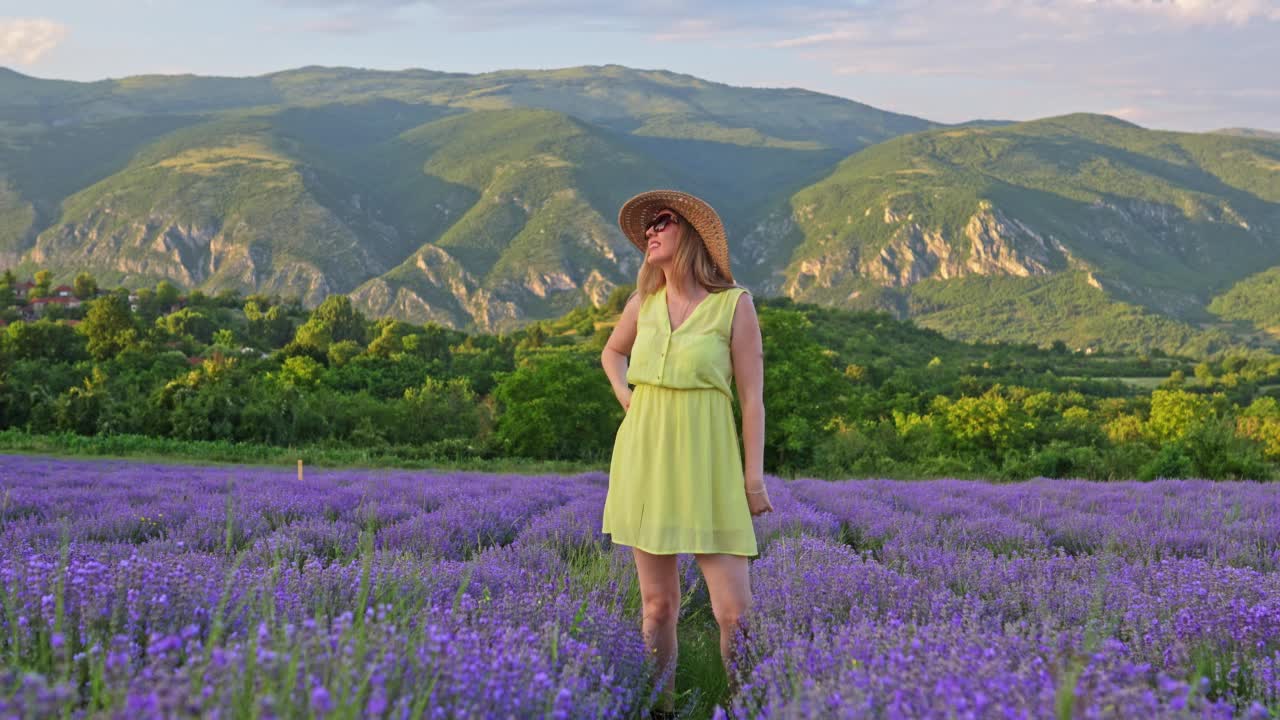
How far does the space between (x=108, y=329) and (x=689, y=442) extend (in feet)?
126

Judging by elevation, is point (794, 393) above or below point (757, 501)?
below

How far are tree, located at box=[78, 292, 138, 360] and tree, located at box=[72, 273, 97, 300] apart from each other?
65.1 feet

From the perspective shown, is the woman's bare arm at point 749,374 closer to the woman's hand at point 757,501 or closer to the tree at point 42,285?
the woman's hand at point 757,501

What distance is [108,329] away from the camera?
35.7m

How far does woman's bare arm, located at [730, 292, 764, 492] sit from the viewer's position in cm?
344

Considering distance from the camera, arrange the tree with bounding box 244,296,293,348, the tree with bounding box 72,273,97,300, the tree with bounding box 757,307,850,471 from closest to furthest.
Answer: the tree with bounding box 757,307,850,471, the tree with bounding box 244,296,293,348, the tree with bounding box 72,273,97,300

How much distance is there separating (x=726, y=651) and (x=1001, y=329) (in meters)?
197

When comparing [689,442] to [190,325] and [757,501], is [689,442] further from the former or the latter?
[190,325]

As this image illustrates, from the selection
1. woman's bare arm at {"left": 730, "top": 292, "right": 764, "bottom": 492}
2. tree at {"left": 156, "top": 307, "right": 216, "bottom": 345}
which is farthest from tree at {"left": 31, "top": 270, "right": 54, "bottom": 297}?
woman's bare arm at {"left": 730, "top": 292, "right": 764, "bottom": 492}

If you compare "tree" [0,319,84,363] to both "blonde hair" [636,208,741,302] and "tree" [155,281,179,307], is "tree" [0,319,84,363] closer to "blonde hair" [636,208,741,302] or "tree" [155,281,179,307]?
"tree" [155,281,179,307]

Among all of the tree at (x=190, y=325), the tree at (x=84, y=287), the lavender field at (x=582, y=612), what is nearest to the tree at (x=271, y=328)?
the tree at (x=190, y=325)

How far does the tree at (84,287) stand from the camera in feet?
177

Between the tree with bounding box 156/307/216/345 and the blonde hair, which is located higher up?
the blonde hair

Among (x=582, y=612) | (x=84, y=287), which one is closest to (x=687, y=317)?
(x=582, y=612)
